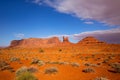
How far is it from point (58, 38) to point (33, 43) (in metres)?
23.3

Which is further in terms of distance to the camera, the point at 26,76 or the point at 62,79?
the point at 62,79

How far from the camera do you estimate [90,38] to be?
357 feet

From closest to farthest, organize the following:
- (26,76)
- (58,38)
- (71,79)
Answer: (26,76) < (71,79) < (58,38)

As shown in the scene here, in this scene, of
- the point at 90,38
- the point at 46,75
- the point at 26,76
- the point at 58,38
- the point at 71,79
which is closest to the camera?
the point at 26,76

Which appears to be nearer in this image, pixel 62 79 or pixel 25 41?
pixel 62 79

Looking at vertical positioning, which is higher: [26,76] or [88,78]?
[26,76]

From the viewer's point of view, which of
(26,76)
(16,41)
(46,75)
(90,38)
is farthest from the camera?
(16,41)

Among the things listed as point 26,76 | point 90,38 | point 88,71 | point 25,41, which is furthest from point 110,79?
point 25,41

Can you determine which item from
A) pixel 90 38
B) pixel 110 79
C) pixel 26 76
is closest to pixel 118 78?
pixel 110 79

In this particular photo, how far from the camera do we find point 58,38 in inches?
5640

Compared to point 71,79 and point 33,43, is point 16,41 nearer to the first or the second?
point 33,43

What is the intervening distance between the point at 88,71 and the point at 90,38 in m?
97.6

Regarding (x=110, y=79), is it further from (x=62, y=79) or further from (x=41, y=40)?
(x=41, y=40)

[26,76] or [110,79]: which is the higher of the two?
[26,76]
